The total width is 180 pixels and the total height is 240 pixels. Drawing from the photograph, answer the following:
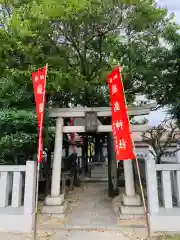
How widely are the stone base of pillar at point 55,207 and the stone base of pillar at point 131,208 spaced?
157cm

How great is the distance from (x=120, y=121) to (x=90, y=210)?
3147mm

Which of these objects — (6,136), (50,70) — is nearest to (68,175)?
(6,136)

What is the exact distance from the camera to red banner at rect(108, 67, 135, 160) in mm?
4996

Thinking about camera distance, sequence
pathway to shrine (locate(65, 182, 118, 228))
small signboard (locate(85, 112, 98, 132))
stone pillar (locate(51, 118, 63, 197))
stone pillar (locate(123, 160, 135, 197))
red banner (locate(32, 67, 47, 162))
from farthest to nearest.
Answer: small signboard (locate(85, 112, 98, 132)) < stone pillar (locate(51, 118, 63, 197)) < stone pillar (locate(123, 160, 135, 197)) < pathway to shrine (locate(65, 182, 118, 228)) < red banner (locate(32, 67, 47, 162))

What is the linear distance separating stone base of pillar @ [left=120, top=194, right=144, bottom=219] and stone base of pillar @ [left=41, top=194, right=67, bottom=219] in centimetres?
157

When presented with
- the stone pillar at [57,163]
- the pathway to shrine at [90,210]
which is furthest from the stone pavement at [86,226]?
the stone pillar at [57,163]

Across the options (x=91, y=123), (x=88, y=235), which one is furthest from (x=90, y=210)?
(x=91, y=123)

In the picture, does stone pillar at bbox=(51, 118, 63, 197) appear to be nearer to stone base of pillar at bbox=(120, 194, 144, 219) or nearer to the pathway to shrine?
the pathway to shrine

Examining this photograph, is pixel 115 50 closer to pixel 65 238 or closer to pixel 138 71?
pixel 138 71

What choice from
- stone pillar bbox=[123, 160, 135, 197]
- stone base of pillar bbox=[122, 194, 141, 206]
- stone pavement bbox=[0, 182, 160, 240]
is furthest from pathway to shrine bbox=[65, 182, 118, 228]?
stone pillar bbox=[123, 160, 135, 197]

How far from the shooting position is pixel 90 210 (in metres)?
6.86

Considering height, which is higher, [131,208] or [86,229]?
[131,208]

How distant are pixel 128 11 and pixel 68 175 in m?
5.95

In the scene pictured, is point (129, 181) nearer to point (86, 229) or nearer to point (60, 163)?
point (86, 229)
